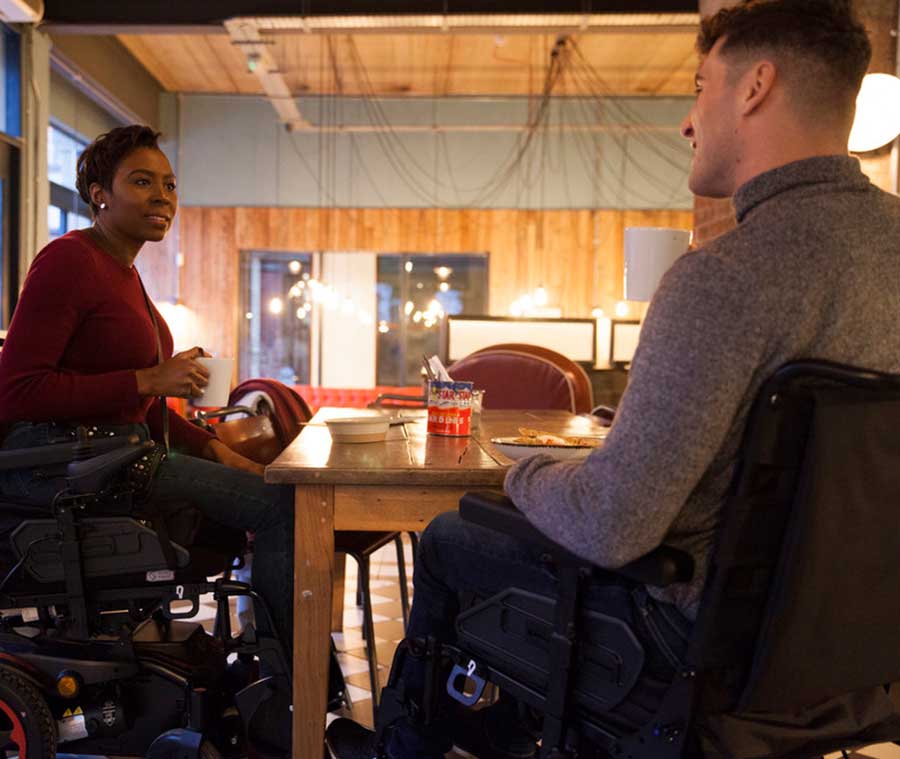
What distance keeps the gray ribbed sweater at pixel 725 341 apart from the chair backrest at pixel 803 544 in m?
0.05

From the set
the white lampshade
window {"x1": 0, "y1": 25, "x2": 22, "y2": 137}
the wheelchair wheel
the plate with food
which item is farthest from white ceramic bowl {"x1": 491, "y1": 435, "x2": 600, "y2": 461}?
window {"x1": 0, "y1": 25, "x2": 22, "y2": 137}

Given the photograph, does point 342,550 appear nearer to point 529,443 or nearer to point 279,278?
point 529,443

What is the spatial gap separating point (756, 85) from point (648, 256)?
2547 mm

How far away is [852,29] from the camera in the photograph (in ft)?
3.27

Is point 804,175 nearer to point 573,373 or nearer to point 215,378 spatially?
point 215,378

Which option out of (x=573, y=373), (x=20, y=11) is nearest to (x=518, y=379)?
(x=573, y=373)

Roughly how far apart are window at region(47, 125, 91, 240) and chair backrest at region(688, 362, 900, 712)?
7.68 m

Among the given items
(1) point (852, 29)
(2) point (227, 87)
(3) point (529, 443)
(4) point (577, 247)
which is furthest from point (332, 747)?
(2) point (227, 87)

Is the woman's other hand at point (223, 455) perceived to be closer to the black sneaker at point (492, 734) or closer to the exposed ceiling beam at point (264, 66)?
the black sneaker at point (492, 734)

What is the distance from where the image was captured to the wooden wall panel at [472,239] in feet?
33.3

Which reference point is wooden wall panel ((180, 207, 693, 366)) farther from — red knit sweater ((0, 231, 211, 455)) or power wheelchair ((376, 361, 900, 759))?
power wheelchair ((376, 361, 900, 759))

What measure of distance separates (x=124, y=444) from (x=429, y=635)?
68 cm

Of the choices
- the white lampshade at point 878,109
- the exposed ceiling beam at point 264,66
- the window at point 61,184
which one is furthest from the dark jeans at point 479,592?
the window at point 61,184

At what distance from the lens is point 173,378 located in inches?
66.5
